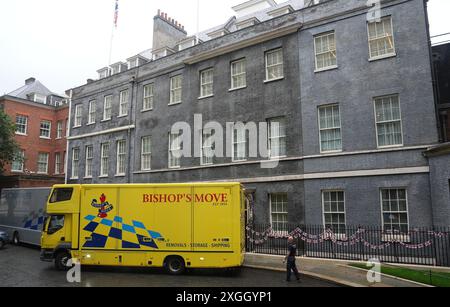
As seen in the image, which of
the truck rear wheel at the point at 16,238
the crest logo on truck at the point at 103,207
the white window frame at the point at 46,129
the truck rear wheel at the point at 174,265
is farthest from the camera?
the white window frame at the point at 46,129

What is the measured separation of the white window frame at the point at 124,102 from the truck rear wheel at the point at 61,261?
1579 cm

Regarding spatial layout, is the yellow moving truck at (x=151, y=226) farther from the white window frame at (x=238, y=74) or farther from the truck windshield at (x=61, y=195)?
the white window frame at (x=238, y=74)

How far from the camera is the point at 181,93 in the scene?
24969 mm

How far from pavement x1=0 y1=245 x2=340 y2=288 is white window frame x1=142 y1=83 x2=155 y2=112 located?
1443 cm

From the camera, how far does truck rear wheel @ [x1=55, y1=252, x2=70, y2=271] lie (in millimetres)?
14617

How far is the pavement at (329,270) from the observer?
36.7 feet

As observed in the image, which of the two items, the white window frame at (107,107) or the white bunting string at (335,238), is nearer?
the white bunting string at (335,238)

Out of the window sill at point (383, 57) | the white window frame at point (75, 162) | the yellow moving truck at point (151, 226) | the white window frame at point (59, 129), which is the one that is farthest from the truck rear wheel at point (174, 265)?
the white window frame at point (59, 129)

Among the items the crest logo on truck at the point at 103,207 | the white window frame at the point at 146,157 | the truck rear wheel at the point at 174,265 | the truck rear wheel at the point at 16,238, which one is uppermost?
the white window frame at the point at 146,157

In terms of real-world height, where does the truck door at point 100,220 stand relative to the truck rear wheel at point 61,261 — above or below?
above

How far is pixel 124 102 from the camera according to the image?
2919cm

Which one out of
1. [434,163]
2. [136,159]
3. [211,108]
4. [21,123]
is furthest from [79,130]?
[434,163]

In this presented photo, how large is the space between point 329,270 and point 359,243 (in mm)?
3343
